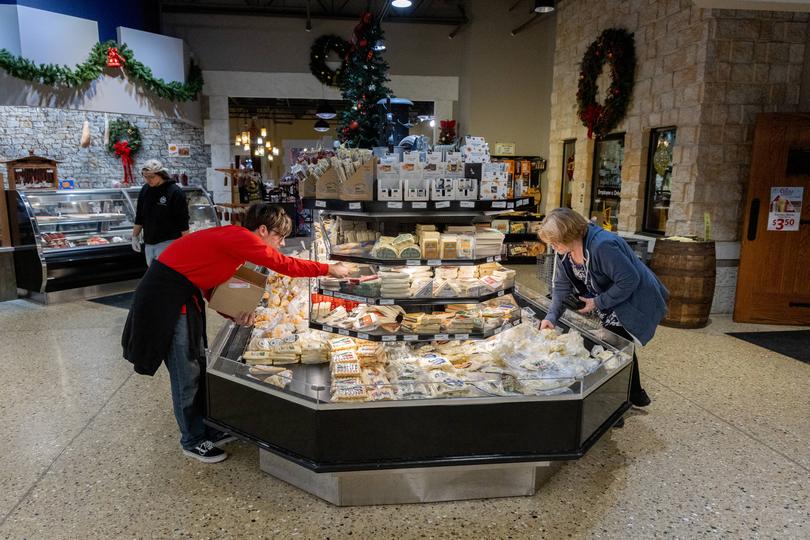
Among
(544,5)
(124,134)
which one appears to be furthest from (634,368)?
(124,134)

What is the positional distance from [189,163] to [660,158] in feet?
28.5

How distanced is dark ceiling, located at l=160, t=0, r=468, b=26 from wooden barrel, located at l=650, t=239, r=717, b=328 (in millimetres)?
7510

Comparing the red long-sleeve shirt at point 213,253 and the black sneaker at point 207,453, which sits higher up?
the red long-sleeve shirt at point 213,253

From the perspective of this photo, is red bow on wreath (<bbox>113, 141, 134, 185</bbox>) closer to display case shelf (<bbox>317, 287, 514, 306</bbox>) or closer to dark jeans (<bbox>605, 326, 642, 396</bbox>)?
display case shelf (<bbox>317, 287, 514, 306</bbox>)

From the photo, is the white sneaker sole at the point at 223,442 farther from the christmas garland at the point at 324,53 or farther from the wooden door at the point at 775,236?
the christmas garland at the point at 324,53

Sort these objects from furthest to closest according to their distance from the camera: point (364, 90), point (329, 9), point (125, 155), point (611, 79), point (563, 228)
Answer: point (329, 9) → point (125, 155) → point (611, 79) → point (364, 90) → point (563, 228)

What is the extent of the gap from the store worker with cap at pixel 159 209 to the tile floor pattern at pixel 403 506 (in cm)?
158

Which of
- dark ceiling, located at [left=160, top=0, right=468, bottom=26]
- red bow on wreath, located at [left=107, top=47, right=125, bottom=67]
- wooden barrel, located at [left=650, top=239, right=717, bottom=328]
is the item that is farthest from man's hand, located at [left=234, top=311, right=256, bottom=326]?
dark ceiling, located at [left=160, top=0, right=468, bottom=26]

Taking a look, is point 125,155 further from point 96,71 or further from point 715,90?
point 715,90

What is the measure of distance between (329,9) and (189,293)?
10836 mm

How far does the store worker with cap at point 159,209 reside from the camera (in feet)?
18.0

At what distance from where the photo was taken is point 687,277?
5719 millimetres

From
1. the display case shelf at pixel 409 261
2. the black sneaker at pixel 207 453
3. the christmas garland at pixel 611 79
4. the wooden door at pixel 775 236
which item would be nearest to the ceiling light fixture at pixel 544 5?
the christmas garland at pixel 611 79

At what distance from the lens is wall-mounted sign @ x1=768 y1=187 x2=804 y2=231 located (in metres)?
5.78
